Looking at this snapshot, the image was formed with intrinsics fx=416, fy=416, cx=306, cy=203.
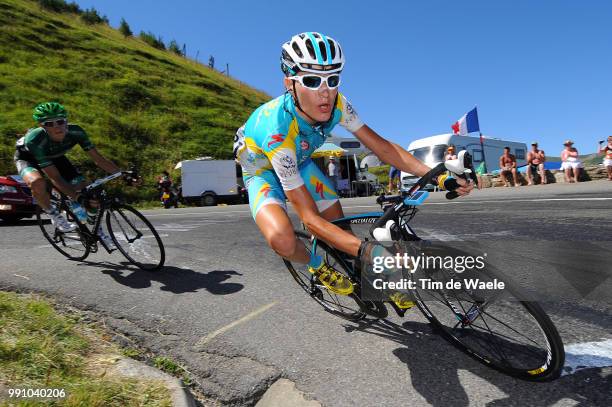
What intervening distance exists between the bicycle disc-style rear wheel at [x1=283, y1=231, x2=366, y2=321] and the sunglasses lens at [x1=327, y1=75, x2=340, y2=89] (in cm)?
118

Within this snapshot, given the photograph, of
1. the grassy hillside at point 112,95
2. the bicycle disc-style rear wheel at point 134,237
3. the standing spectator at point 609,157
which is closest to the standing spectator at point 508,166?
the standing spectator at point 609,157

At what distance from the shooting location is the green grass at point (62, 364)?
2.22 metres

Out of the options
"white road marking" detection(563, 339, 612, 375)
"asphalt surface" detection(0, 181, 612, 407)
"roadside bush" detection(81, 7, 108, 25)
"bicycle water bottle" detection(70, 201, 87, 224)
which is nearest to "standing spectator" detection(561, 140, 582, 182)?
"asphalt surface" detection(0, 181, 612, 407)

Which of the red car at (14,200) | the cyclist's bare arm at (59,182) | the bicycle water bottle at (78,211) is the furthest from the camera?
the red car at (14,200)

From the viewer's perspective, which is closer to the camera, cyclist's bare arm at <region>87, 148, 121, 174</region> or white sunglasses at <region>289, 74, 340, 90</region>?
white sunglasses at <region>289, 74, 340, 90</region>

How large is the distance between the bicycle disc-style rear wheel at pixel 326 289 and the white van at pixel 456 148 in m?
15.4

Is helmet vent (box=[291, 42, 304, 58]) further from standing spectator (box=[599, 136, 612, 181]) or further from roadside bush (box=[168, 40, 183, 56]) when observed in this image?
roadside bush (box=[168, 40, 183, 56])

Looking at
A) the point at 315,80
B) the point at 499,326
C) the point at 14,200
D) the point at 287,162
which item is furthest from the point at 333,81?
the point at 14,200

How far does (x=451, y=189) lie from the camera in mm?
2490

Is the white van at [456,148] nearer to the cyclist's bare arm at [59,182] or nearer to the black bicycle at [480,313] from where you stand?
the cyclist's bare arm at [59,182]

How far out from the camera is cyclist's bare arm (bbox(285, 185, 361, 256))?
8.43 feet

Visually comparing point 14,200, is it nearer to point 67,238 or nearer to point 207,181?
point 67,238

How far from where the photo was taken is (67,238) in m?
6.14

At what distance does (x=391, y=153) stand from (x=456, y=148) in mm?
18665
